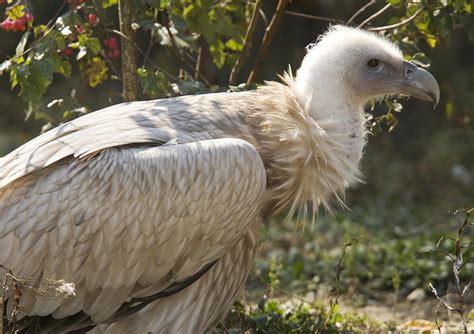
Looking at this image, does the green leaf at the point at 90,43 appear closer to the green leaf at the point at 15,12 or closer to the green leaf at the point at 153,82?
the green leaf at the point at 153,82

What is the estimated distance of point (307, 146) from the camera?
5043mm

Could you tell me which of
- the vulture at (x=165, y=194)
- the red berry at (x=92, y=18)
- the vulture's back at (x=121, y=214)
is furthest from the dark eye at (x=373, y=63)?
the red berry at (x=92, y=18)

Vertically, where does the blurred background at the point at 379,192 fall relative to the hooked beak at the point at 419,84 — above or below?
below

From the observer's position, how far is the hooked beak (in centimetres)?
516

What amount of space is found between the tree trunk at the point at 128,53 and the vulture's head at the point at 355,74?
4.09ft

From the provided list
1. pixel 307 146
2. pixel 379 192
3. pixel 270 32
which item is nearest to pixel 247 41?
pixel 270 32

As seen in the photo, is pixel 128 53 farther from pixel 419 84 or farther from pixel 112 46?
pixel 419 84

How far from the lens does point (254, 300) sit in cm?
736

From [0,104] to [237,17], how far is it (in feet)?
25.2

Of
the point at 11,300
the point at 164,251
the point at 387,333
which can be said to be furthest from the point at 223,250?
the point at 387,333

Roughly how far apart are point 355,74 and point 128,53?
157cm

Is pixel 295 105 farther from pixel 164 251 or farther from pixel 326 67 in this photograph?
pixel 164 251

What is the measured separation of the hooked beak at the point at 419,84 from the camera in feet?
16.9

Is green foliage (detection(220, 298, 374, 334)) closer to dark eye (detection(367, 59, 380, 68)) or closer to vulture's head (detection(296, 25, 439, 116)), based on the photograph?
vulture's head (detection(296, 25, 439, 116))
